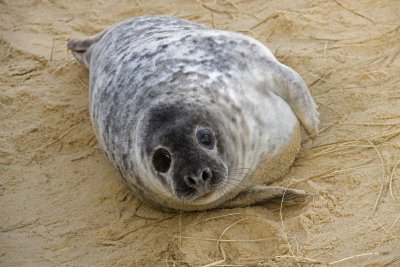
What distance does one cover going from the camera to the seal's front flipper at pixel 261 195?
381cm

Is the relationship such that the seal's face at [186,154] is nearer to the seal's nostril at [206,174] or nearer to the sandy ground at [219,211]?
the seal's nostril at [206,174]

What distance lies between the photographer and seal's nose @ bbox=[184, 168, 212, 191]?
11.1ft

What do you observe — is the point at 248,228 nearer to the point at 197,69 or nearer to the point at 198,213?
the point at 198,213

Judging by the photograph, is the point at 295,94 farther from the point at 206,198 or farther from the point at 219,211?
the point at 206,198

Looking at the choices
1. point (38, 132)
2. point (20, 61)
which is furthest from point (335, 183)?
point (20, 61)

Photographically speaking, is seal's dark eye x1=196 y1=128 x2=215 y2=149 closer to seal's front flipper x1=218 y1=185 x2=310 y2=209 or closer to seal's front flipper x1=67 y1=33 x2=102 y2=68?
seal's front flipper x1=218 y1=185 x2=310 y2=209

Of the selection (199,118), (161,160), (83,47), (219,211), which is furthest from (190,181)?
(83,47)

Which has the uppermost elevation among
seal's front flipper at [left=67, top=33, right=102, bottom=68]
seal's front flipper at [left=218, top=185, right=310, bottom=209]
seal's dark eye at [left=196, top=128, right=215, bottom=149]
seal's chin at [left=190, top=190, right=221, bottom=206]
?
seal's dark eye at [left=196, top=128, right=215, bottom=149]

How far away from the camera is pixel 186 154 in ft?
11.2

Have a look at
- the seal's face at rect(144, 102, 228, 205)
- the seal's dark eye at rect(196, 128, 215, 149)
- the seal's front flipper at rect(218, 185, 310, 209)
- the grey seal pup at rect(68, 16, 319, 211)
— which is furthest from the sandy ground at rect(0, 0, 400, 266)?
the seal's dark eye at rect(196, 128, 215, 149)

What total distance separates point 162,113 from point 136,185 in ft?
1.97

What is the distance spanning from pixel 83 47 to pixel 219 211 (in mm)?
2173

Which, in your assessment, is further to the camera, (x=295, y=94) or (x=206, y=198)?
(x=295, y=94)

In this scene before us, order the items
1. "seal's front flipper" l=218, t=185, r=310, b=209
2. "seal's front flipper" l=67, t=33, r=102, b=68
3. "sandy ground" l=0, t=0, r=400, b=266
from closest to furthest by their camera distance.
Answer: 1. "sandy ground" l=0, t=0, r=400, b=266
2. "seal's front flipper" l=218, t=185, r=310, b=209
3. "seal's front flipper" l=67, t=33, r=102, b=68
